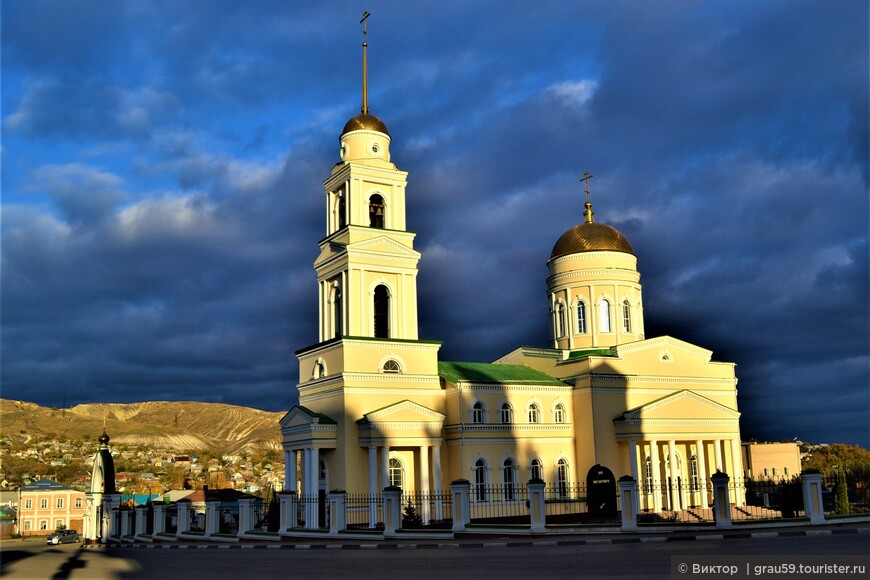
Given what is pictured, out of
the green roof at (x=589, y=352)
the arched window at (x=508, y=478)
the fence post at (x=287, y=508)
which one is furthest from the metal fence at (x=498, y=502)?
the fence post at (x=287, y=508)

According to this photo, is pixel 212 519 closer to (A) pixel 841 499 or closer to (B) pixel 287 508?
(B) pixel 287 508

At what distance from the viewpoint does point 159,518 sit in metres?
29.9

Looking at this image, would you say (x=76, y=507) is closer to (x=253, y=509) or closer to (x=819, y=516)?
(x=253, y=509)

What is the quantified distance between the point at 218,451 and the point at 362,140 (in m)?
150

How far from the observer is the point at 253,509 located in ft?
89.2

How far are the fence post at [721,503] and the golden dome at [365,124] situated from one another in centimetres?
2143

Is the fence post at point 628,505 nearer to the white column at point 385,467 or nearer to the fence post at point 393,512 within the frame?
the fence post at point 393,512

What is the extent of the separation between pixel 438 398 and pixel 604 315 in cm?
1252

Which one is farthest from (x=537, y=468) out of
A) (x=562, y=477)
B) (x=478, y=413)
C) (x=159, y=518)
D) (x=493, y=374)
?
(x=159, y=518)

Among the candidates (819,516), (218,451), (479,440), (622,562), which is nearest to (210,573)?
(622,562)

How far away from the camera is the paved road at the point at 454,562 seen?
46.8 ft

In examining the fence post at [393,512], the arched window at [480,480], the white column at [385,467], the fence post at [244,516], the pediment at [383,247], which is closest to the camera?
the fence post at [393,512]

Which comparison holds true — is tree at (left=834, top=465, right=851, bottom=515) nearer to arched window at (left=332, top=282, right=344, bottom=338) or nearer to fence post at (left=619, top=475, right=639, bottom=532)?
fence post at (left=619, top=475, right=639, bottom=532)

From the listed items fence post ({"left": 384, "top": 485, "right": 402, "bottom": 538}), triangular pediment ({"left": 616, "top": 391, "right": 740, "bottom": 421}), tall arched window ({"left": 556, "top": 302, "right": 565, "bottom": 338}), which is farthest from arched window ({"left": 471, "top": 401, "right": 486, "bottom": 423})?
fence post ({"left": 384, "top": 485, "right": 402, "bottom": 538})
